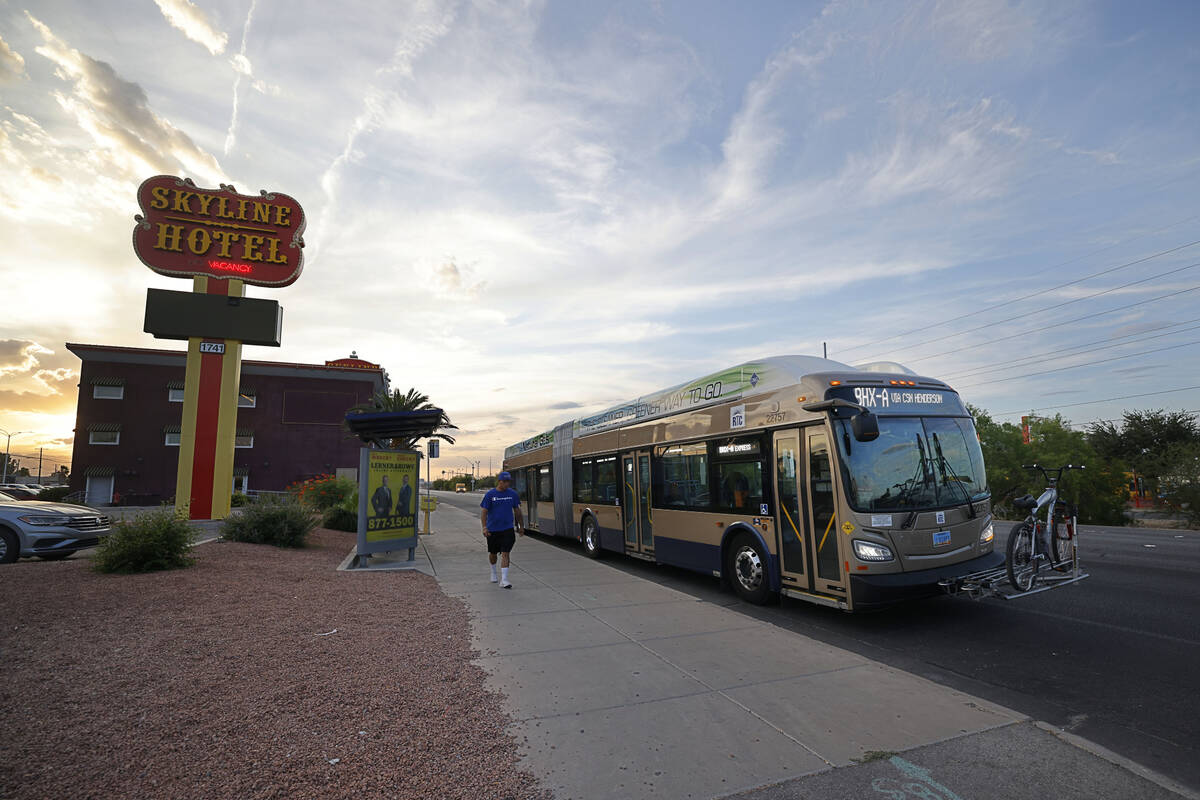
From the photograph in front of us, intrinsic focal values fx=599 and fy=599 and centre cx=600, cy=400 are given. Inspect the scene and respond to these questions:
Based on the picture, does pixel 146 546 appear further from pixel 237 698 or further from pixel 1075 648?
pixel 1075 648

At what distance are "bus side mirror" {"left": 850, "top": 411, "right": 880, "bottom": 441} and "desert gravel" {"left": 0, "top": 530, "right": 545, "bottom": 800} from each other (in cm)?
437

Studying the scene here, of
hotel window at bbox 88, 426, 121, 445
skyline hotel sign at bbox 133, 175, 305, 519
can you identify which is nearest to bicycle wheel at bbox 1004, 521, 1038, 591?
skyline hotel sign at bbox 133, 175, 305, 519

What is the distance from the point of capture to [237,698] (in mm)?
4309

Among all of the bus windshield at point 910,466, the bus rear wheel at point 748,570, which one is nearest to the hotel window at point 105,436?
the bus rear wheel at point 748,570

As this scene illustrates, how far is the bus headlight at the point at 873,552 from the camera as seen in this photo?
20.9 feet

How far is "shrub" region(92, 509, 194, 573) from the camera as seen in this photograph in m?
8.59

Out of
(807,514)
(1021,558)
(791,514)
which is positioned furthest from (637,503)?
(1021,558)

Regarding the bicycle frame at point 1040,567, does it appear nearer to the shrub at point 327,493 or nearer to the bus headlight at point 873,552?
the bus headlight at point 873,552

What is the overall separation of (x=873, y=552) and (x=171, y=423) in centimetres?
4370

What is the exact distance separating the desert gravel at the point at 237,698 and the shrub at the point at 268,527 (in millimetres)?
5129

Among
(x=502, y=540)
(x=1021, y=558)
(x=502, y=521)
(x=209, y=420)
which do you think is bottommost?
(x=1021, y=558)

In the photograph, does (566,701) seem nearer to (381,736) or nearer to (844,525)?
(381,736)

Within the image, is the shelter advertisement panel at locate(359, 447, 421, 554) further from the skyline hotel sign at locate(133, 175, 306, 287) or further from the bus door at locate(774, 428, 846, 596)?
the skyline hotel sign at locate(133, 175, 306, 287)

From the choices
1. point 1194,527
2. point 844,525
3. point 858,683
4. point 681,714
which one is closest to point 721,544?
point 844,525
